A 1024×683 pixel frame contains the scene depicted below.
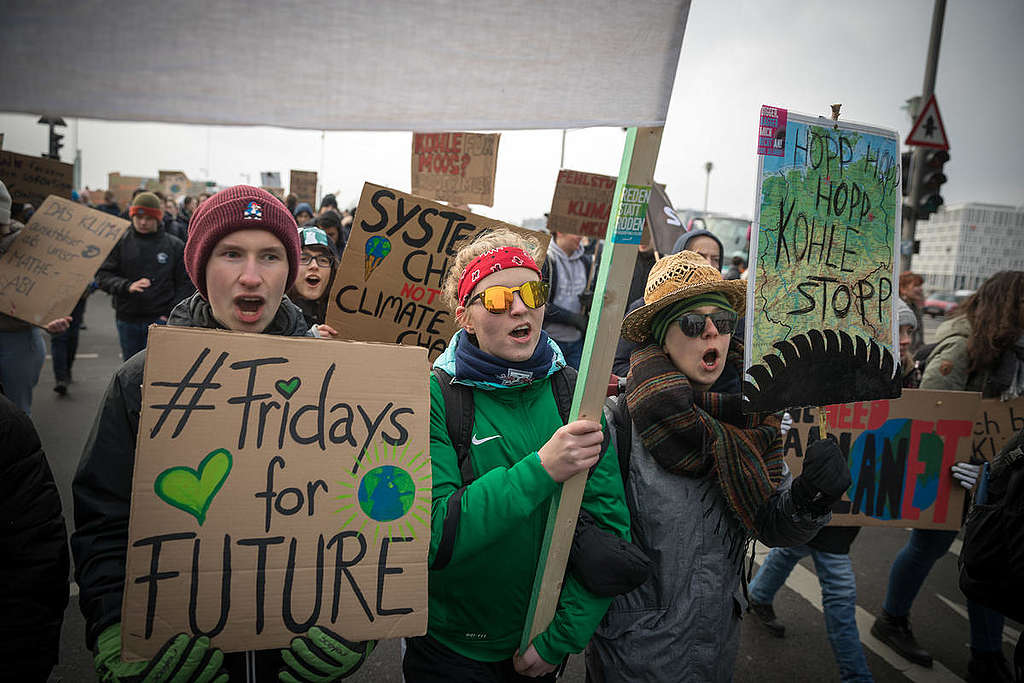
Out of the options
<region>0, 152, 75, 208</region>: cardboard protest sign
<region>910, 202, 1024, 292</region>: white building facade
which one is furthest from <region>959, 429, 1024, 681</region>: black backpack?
<region>910, 202, 1024, 292</region>: white building facade

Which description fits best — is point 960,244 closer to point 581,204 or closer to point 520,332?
point 581,204

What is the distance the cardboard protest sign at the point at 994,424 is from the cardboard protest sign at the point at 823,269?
65.3 inches

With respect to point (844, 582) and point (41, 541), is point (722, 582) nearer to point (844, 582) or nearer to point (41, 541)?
point (844, 582)

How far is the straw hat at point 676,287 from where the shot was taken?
76.1 inches

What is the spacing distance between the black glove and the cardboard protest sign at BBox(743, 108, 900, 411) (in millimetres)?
150

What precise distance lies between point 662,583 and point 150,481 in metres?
1.41

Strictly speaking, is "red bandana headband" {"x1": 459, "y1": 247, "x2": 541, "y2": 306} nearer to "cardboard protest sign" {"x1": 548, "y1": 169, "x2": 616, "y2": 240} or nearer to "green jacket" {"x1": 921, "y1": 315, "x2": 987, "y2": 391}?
"green jacket" {"x1": 921, "y1": 315, "x2": 987, "y2": 391}

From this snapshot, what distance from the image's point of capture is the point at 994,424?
3.06 meters

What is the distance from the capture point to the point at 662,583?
6.00 feet

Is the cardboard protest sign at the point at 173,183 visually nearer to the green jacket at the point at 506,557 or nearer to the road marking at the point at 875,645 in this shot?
the road marking at the point at 875,645

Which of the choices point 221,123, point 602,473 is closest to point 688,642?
point 602,473

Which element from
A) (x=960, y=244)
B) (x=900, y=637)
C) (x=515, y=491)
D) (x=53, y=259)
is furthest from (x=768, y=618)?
(x=960, y=244)

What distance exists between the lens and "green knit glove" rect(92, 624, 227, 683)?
1.15 meters

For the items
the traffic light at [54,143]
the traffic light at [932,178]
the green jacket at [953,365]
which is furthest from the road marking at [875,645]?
the traffic light at [54,143]
